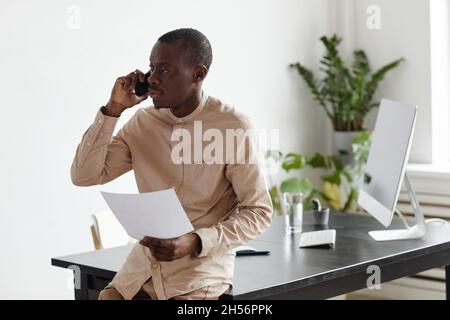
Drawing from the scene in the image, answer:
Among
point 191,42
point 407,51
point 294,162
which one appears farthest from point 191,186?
point 407,51

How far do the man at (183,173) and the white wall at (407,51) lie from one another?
2.89 metres

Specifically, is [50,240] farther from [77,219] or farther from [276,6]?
[276,6]

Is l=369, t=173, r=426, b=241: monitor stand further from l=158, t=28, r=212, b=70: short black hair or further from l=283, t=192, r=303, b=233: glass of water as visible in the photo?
l=158, t=28, r=212, b=70: short black hair

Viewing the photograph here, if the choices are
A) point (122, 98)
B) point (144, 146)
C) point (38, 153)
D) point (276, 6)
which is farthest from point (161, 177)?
point (276, 6)

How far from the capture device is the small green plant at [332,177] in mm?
4941

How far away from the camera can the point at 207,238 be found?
2264 millimetres

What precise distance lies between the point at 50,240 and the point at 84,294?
4.01 feet

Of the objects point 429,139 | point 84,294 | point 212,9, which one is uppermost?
point 212,9

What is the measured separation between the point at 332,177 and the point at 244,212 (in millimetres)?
2789

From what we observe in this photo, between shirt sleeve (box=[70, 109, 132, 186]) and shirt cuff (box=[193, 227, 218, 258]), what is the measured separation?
0.36 m

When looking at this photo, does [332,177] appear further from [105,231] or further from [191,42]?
[191,42]

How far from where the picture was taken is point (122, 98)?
237 centimetres

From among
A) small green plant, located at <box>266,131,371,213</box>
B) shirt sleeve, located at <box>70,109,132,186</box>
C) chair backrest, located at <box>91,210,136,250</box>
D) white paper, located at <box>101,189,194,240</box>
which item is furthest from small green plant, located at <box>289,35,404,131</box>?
white paper, located at <box>101,189,194,240</box>

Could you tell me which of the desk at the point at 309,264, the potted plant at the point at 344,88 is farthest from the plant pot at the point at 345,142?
the desk at the point at 309,264
